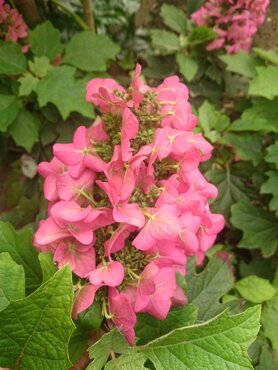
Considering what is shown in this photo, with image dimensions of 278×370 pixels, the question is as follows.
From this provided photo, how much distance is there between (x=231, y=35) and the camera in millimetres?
1588

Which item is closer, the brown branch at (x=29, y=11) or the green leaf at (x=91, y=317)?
the green leaf at (x=91, y=317)

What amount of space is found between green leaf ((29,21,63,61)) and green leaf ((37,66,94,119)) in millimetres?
88

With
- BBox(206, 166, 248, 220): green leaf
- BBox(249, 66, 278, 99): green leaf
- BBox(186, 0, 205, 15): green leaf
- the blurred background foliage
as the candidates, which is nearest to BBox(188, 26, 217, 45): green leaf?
the blurred background foliage

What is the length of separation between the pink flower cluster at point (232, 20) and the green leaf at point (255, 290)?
735mm

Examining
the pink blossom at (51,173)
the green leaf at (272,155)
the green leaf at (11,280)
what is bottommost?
the green leaf at (272,155)

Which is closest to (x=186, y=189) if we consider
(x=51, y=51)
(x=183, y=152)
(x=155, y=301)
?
(x=183, y=152)

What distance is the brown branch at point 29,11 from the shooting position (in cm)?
153

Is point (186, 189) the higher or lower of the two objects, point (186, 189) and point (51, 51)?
the higher

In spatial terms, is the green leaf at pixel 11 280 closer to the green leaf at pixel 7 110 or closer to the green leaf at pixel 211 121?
the green leaf at pixel 7 110

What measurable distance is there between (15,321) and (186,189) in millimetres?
328

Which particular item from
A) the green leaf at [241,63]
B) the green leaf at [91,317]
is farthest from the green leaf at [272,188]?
the green leaf at [91,317]

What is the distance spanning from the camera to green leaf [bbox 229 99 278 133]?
4.65ft

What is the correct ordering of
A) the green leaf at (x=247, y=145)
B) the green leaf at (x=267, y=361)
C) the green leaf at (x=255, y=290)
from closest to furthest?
the green leaf at (x=267, y=361), the green leaf at (x=255, y=290), the green leaf at (x=247, y=145)

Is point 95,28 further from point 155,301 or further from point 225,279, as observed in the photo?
point 155,301
